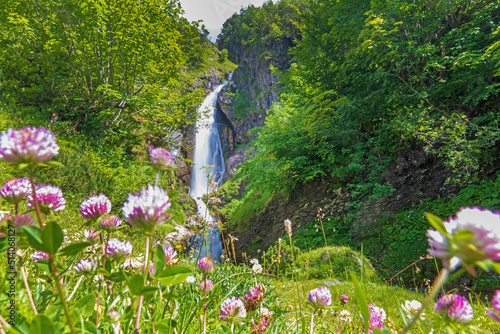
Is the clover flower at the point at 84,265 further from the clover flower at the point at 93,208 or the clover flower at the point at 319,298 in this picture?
the clover flower at the point at 319,298

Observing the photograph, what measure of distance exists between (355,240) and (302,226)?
4.17 feet

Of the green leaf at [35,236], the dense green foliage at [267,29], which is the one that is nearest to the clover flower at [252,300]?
the green leaf at [35,236]

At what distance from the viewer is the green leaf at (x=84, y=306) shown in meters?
0.45

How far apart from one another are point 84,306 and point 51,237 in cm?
22

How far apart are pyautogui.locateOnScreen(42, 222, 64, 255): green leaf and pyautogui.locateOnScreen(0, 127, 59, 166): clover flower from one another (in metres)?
0.10

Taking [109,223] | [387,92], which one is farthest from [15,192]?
[387,92]

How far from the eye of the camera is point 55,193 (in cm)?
58

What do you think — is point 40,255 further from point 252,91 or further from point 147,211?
point 252,91

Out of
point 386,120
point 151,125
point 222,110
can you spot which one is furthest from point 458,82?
point 222,110

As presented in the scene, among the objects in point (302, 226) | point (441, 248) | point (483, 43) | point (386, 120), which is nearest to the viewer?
point (441, 248)

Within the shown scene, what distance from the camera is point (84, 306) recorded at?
0.46 meters

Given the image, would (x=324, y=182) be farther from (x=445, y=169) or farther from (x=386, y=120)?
(x=445, y=169)

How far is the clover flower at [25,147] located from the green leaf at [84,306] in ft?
0.92

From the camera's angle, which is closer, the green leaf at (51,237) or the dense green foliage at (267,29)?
the green leaf at (51,237)
